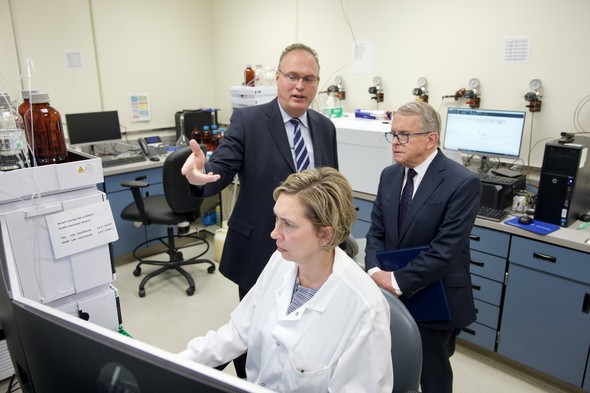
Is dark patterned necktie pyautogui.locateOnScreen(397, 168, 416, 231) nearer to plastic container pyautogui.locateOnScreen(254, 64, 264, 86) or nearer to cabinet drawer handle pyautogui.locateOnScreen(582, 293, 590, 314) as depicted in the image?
cabinet drawer handle pyautogui.locateOnScreen(582, 293, 590, 314)

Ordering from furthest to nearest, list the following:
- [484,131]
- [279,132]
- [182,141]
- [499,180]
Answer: [182,141] → [484,131] → [499,180] → [279,132]

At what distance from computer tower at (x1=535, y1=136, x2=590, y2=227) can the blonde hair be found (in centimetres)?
160

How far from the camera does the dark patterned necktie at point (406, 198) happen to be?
176 cm

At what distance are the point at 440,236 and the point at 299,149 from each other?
0.67 metres

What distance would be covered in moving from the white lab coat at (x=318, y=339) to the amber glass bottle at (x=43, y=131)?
699mm

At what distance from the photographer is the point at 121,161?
11.7 ft

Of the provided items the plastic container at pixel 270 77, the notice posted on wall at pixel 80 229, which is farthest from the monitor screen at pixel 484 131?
the notice posted on wall at pixel 80 229

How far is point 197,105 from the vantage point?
4.64 m

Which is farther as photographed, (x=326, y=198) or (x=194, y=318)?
(x=194, y=318)

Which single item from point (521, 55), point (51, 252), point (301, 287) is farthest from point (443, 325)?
point (521, 55)

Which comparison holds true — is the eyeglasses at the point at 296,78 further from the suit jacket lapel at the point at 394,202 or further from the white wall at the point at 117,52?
the white wall at the point at 117,52

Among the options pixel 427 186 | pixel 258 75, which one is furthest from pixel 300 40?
pixel 427 186

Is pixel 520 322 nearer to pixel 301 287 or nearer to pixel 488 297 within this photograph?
pixel 488 297

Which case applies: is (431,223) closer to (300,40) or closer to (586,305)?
(586,305)
